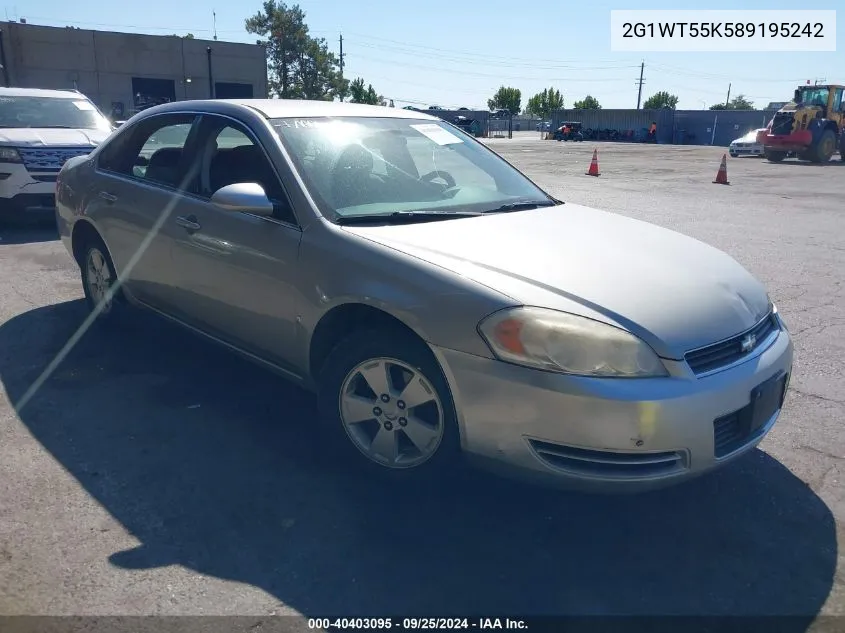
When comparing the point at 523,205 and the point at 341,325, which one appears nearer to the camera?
the point at 341,325

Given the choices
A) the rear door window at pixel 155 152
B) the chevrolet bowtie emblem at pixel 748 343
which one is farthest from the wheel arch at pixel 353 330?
the rear door window at pixel 155 152

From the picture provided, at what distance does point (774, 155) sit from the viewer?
26484mm

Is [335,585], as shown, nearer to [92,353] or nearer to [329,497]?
[329,497]

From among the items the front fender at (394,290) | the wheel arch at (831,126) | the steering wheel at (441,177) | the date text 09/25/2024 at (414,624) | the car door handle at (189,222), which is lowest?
the date text 09/25/2024 at (414,624)

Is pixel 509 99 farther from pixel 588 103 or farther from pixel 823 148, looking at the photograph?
pixel 823 148

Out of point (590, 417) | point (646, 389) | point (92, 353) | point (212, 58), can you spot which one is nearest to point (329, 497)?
point (590, 417)

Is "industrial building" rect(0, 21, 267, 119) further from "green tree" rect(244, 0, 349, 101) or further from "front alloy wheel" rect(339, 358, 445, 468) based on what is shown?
"front alloy wheel" rect(339, 358, 445, 468)

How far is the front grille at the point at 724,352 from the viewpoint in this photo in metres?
2.55

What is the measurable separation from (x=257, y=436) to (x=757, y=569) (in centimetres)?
229

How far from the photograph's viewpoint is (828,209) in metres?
12.4

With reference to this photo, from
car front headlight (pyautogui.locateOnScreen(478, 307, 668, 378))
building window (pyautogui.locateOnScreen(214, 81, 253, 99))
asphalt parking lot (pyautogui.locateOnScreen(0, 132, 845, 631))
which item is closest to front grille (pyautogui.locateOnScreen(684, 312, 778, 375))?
car front headlight (pyautogui.locateOnScreen(478, 307, 668, 378))

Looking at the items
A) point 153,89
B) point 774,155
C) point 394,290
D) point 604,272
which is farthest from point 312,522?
point 153,89

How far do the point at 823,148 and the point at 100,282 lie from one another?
26.5m

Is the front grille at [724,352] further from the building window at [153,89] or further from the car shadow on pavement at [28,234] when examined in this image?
the building window at [153,89]
